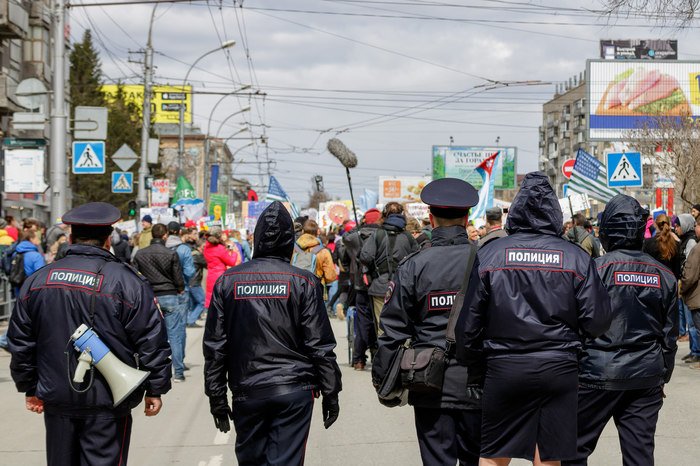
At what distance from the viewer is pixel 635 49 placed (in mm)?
93562

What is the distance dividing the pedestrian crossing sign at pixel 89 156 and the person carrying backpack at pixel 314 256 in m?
8.34

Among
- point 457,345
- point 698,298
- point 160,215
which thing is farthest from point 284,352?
point 160,215

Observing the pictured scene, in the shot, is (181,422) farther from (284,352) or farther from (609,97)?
(609,97)

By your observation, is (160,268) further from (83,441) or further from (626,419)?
(626,419)

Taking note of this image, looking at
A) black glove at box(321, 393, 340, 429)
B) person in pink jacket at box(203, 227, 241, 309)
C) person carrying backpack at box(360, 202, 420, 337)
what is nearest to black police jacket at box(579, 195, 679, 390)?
black glove at box(321, 393, 340, 429)

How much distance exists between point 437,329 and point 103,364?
1.73 metres

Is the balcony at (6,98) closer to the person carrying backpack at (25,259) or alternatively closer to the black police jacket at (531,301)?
the person carrying backpack at (25,259)

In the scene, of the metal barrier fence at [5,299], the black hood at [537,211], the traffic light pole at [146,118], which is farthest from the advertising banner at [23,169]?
the black hood at [537,211]

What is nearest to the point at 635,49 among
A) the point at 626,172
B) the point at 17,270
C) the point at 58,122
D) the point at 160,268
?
the point at 626,172

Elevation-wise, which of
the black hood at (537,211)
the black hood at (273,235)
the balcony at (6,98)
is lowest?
the black hood at (273,235)

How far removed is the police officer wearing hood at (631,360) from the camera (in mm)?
5590

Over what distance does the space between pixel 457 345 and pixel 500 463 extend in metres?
0.60

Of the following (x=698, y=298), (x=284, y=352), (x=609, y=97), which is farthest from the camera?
(x=609, y=97)

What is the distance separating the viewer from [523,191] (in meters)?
A: 4.96
